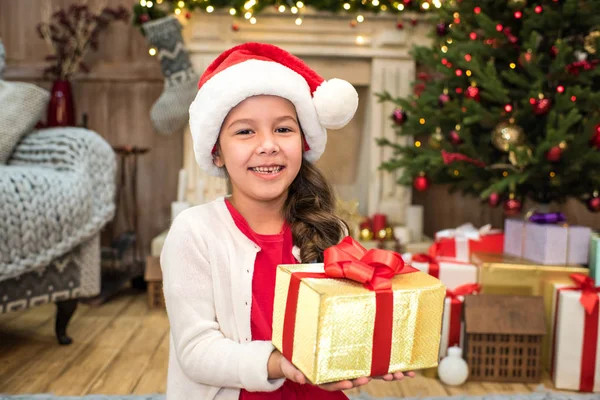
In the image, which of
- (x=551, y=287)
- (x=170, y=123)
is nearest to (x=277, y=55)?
(x=551, y=287)

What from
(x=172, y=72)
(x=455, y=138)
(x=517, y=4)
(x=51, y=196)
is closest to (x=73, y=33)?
(x=172, y=72)

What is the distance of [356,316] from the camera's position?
2.68 ft

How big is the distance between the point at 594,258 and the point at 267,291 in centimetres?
141

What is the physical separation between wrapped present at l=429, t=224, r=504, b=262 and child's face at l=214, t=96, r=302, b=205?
1.31m

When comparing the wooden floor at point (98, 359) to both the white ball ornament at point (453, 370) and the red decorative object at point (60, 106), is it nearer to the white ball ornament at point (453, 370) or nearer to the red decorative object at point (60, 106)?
the white ball ornament at point (453, 370)

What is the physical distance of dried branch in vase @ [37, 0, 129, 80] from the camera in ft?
10.2

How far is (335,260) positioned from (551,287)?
142 cm

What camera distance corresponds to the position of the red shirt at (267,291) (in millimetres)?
1053

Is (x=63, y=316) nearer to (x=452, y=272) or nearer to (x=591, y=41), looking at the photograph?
(x=452, y=272)

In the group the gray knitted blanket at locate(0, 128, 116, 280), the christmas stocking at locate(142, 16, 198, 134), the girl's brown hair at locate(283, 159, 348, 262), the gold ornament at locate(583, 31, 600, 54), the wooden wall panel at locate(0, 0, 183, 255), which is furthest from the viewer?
the wooden wall panel at locate(0, 0, 183, 255)

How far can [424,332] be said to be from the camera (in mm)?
878

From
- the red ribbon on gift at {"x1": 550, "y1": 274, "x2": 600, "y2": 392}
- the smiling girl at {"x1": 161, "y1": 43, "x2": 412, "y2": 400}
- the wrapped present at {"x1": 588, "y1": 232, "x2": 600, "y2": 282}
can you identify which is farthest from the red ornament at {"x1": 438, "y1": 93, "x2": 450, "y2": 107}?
the smiling girl at {"x1": 161, "y1": 43, "x2": 412, "y2": 400}

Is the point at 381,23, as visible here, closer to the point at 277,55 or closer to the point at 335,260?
the point at 277,55

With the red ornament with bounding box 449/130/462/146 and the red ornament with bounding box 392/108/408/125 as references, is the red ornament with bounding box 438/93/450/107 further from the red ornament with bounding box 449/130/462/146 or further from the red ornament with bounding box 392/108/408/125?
the red ornament with bounding box 392/108/408/125
